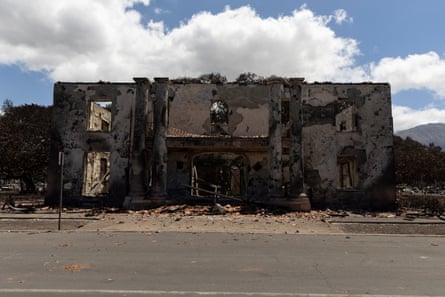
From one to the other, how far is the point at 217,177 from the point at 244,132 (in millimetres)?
9966

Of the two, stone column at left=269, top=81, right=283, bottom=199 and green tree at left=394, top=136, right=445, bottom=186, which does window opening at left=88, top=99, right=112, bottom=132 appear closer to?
stone column at left=269, top=81, right=283, bottom=199

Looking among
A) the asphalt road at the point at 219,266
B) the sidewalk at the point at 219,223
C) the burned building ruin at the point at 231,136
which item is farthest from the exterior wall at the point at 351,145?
the asphalt road at the point at 219,266

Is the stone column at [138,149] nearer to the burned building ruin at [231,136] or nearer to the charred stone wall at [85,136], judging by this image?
the burned building ruin at [231,136]

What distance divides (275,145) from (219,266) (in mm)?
12132

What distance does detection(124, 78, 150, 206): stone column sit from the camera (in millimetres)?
17766

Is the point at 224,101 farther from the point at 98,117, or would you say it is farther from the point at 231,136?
the point at 98,117

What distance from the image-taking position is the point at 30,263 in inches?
253

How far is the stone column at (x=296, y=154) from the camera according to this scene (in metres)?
17.3

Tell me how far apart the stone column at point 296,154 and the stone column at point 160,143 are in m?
6.23

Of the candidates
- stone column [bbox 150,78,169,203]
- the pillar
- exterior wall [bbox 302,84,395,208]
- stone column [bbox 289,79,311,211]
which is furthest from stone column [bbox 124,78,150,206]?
exterior wall [bbox 302,84,395,208]

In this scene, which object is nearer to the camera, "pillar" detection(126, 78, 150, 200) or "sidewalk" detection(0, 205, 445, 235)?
"sidewalk" detection(0, 205, 445, 235)

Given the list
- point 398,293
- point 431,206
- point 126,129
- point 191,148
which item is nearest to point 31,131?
point 126,129

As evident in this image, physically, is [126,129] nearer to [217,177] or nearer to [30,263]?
[217,177]

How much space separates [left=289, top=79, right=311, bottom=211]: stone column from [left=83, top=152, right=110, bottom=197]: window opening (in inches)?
421
